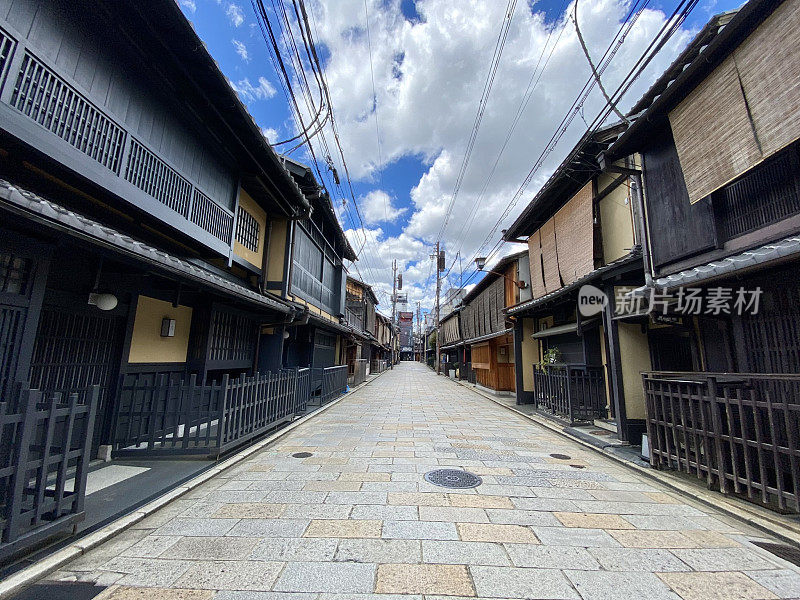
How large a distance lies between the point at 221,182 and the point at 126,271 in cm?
353

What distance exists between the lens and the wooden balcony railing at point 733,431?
12.0 ft

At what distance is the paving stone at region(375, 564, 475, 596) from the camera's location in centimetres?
239

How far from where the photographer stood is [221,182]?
745 centimetres

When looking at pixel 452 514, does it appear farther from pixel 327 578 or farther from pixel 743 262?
pixel 743 262

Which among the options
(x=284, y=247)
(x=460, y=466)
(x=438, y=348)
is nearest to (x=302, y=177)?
(x=284, y=247)

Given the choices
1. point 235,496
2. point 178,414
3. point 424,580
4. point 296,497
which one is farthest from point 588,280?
point 178,414

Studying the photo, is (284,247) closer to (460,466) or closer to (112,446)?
(112,446)

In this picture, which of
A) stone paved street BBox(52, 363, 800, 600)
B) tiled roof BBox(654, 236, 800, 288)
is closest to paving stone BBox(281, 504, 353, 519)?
stone paved street BBox(52, 363, 800, 600)

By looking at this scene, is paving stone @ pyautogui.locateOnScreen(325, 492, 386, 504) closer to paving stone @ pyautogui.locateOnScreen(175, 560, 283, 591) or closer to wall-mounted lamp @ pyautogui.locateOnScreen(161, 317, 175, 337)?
paving stone @ pyautogui.locateOnScreen(175, 560, 283, 591)

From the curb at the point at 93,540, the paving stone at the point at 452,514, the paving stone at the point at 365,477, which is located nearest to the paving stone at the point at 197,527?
the curb at the point at 93,540

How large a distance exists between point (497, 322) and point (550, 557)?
14436 millimetres

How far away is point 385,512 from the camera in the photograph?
3.61 m

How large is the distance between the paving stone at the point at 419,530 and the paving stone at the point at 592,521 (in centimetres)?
131

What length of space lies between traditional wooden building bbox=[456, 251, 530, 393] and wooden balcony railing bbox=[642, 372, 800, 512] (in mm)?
8023
